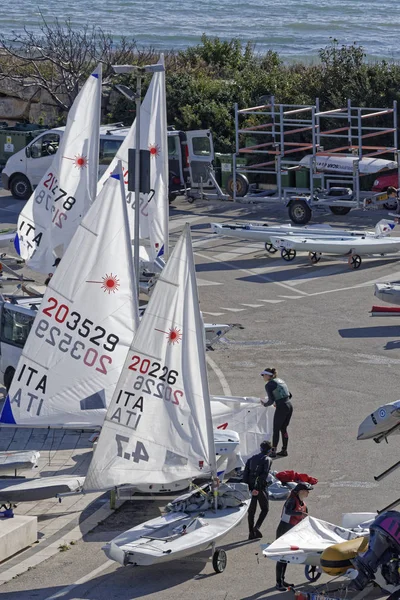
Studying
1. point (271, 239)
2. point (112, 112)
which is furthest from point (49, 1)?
point (271, 239)

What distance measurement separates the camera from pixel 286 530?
531 inches

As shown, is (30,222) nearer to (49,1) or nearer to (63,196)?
(63,196)

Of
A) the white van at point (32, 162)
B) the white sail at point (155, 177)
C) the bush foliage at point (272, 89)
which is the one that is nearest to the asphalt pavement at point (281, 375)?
the white van at point (32, 162)

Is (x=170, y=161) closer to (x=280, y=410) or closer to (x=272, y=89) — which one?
(x=272, y=89)

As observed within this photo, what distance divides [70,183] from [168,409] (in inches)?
396

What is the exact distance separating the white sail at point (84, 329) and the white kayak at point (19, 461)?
58 cm

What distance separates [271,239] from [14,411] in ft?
47.7

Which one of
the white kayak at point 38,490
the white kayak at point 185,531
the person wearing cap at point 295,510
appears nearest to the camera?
the white kayak at point 185,531

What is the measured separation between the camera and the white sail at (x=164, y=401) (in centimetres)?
A: 1409

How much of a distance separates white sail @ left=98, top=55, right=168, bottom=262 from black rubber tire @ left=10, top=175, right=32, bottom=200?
533 inches

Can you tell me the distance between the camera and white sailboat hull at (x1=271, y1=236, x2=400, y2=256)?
29.0 m

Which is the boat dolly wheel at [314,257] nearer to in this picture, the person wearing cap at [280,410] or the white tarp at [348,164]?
the white tarp at [348,164]

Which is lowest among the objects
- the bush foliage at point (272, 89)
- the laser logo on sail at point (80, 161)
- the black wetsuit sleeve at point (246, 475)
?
the black wetsuit sleeve at point (246, 475)

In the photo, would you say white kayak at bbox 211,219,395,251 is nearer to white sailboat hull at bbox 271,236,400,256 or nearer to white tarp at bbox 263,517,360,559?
white sailboat hull at bbox 271,236,400,256
